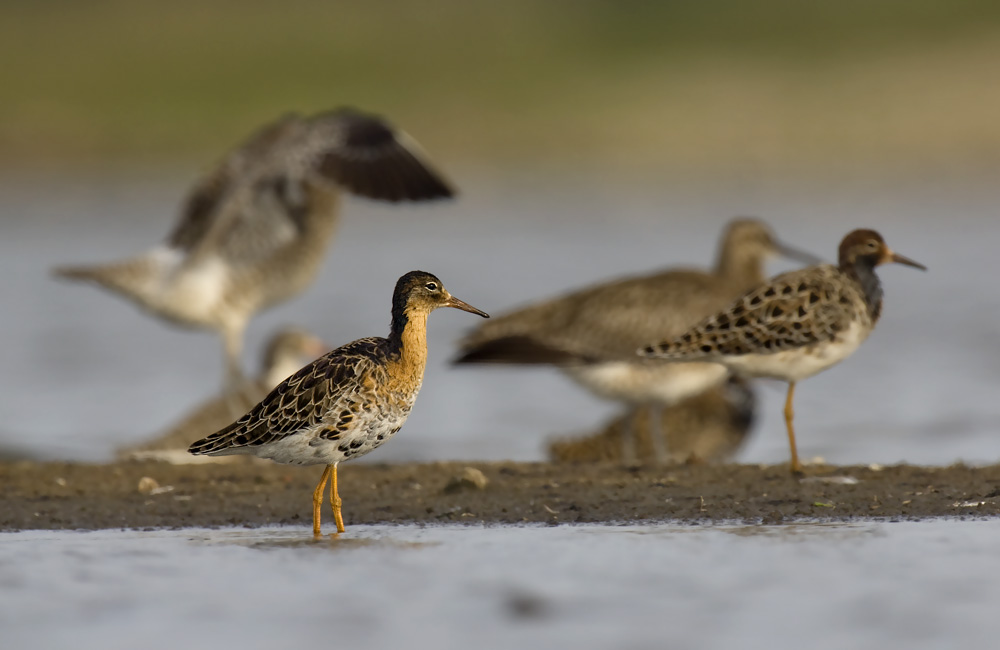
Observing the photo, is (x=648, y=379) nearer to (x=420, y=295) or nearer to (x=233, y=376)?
(x=420, y=295)

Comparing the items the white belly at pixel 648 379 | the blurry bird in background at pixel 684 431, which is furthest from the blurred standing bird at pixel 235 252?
the white belly at pixel 648 379

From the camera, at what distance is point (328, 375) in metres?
7.46

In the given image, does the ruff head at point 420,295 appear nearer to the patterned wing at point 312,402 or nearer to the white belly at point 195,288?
the patterned wing at point 312,402

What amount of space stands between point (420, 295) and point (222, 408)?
16.7 feet

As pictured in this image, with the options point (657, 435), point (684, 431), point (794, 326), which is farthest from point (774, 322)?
point (684, 431)

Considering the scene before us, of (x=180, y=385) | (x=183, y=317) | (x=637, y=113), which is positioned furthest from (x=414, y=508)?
(x=637, y=113)

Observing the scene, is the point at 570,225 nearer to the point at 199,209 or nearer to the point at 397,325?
the point at 199,209

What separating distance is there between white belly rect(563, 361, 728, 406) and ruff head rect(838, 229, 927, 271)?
4.87 feet

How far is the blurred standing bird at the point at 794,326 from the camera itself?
8711 millimetres

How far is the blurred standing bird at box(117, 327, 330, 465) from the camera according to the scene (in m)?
10.8

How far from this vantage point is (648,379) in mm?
10586

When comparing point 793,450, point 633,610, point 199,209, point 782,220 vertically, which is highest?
point 782,220

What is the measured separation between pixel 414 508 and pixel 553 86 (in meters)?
33.8

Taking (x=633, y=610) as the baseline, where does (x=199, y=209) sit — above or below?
above
